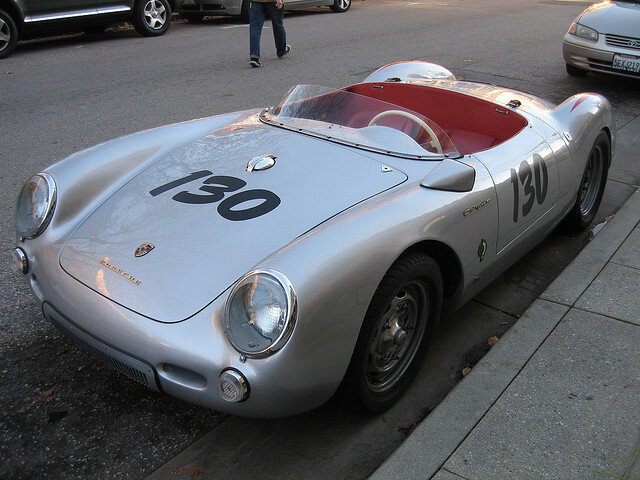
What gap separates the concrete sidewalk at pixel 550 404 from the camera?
2240 millimetres

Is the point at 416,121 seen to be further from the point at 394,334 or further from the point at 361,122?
the point at 394,334

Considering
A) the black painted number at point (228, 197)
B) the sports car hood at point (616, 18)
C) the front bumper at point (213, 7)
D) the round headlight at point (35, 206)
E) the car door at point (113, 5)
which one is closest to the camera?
the black painted number at point (228, 197)

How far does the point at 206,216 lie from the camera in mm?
2623

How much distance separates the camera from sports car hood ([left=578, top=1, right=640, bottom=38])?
7254 millimetres

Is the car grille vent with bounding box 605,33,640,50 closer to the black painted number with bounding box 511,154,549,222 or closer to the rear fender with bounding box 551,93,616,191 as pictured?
the rear fender with bounding box 551,93,616,191

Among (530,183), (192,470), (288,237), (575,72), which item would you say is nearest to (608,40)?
→ (575,72)

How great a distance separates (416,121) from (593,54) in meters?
5.30

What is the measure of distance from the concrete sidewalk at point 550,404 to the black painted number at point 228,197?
3.58 ft

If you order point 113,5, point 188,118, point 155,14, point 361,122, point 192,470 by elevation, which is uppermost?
point 361,122

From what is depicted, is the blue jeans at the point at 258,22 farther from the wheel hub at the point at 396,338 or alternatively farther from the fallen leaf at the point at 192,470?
the fallen leaf at the point at 192,470

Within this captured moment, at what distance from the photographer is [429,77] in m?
4.55

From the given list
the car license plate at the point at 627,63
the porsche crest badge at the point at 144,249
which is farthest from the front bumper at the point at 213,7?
the porsche crest badge at the point at 144,249

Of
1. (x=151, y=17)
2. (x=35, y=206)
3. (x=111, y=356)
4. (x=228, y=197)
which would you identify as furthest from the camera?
(x=151, y=17)

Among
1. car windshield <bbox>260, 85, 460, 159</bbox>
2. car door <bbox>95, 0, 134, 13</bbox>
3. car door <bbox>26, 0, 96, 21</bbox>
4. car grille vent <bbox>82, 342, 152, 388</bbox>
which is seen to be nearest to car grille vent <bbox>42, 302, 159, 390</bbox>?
car grille vent <bbox>82, 342, 152, 388</bbox>
